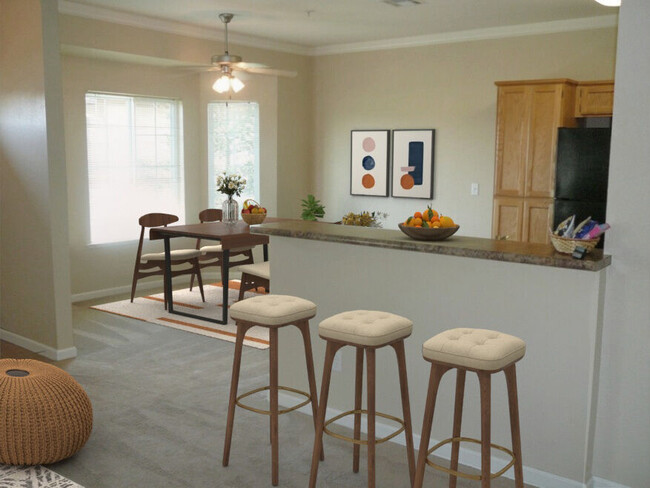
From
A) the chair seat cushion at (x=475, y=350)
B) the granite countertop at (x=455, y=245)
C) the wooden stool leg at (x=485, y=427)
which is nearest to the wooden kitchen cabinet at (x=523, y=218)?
the granite countertop at (x=455, y=245)

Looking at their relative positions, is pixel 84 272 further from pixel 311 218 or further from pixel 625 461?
pixel 625 461

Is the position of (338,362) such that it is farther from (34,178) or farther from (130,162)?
(130,162)

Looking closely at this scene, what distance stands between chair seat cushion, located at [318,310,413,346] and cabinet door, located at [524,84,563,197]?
3.67 meters

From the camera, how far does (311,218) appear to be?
7.61 meters

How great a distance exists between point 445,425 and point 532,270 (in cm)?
90

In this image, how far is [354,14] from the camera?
5945mm

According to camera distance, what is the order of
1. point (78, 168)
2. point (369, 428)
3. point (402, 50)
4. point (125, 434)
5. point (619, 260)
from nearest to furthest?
point (369, 428), point (619, 260), point (125, 434), point (78, 168), point (402, 50)

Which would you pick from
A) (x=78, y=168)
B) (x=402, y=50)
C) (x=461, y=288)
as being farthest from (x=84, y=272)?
(x=461, y=288)

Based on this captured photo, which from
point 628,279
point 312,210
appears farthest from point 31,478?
point 312,210

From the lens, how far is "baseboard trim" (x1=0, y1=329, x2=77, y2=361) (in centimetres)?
467

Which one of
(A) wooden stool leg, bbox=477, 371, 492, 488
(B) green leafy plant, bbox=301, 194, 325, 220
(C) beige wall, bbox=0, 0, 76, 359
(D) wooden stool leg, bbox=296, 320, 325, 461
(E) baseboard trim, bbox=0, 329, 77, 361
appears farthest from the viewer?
(B) green leafy plant, bbox=301, 194, 325, 220

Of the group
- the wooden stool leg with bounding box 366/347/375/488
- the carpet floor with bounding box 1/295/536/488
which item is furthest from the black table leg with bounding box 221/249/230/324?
the wooden stool leg with bounding box 366/347/375/488

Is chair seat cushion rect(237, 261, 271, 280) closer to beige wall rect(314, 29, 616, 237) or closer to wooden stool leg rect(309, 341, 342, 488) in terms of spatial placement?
beige wall rect(314, 29, 616, 237)

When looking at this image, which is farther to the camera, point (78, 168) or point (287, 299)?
point (78, 168)
